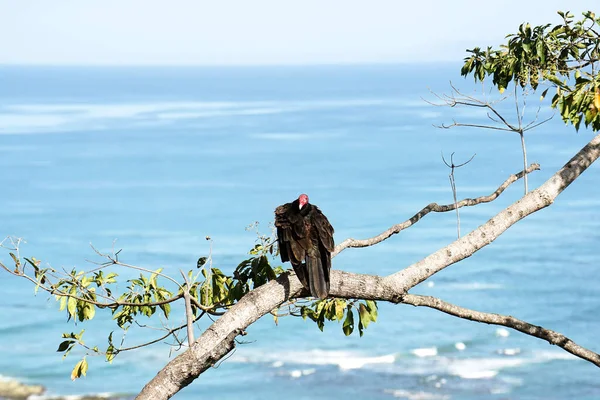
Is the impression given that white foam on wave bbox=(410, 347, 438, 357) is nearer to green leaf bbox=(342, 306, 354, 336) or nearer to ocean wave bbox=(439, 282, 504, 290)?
ocean wave bbox=(439, 282, 504, 290)

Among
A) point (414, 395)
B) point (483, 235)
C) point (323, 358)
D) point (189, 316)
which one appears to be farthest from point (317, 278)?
point (323, 358)

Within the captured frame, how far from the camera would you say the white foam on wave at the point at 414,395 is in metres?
19.8

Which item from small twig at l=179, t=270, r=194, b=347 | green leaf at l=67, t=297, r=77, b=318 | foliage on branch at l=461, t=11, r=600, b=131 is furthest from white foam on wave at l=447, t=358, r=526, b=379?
small twig at l=179, t=270, r=194, b=347

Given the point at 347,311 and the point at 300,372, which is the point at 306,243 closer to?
the point at 347,311

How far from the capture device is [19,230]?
123 ft

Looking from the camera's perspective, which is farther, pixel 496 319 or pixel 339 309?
pixel 339 309

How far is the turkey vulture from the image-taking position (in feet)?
16.5

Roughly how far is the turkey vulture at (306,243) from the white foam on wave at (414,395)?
48.8 ft

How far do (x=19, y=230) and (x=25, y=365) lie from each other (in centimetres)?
1568

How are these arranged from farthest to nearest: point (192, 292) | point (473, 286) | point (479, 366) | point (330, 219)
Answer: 1. point (330, 219)
2. point (473, 286)
3. point (479, 366)
4. point (192, 292)

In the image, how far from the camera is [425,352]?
79.4ft

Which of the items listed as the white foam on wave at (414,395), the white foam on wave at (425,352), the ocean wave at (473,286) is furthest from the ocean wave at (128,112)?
the white foam on wave at (414,395)

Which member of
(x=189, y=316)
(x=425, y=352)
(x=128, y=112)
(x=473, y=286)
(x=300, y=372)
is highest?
(x=128, y=112)

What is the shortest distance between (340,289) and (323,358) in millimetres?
18678
